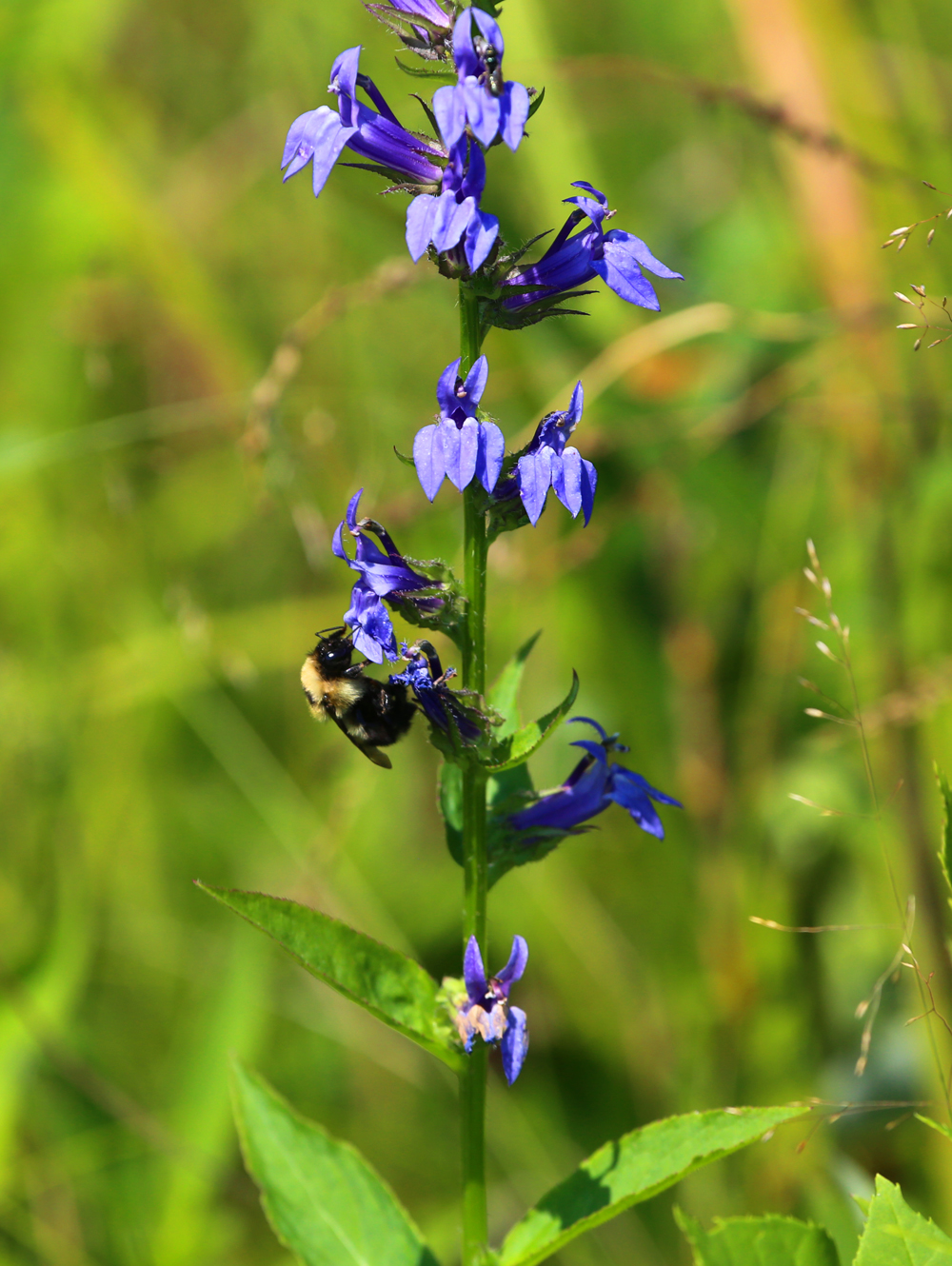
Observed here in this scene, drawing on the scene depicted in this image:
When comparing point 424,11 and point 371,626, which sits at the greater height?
point 424,11

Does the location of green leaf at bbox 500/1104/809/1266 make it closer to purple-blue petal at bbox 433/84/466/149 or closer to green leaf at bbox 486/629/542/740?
green leaf at bbox 486/629/542/740

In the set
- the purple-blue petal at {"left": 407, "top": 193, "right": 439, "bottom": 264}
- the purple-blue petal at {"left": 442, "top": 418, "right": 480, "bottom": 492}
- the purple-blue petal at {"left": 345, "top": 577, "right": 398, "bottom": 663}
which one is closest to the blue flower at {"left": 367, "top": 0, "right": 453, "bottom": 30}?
the purple-blue petal at {"left": 407, "top": 193, "right": 439, "bottom": 264}

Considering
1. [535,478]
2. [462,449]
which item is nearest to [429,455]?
[462,449]

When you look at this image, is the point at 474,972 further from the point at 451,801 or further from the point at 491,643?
the point at 491,643

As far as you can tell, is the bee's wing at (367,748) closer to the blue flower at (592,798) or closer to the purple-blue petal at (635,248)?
the blue flower at (592,798)

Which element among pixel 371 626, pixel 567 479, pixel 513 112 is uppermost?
pixel 513 112

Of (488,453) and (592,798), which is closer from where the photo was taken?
(488,453)

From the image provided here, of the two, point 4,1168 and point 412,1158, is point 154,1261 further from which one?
point 412,1158
